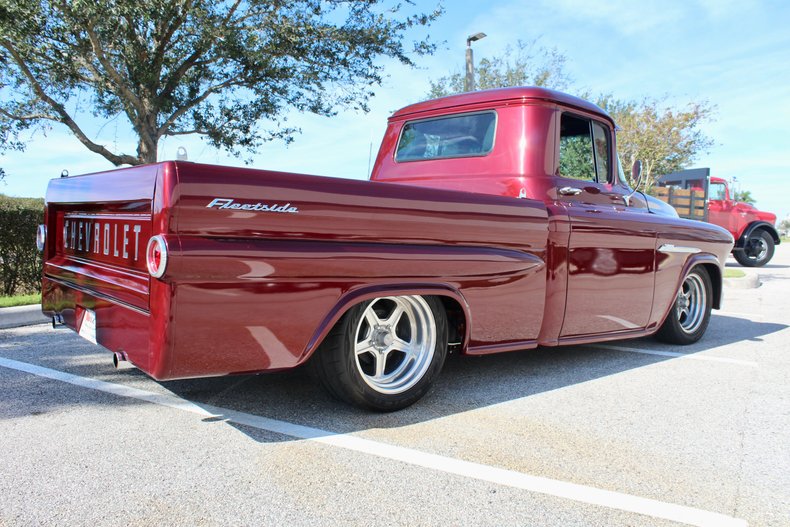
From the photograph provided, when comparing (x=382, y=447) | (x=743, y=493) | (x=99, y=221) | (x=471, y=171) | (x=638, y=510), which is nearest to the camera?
(x=638, y=510)

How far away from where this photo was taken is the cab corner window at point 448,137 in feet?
14.5

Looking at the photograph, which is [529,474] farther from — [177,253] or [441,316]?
[177,253]

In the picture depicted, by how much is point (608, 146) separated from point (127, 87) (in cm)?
902

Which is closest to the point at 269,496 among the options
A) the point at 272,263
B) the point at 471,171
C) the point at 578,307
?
the point at 272,263

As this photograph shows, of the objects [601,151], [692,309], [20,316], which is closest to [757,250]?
[692,309]

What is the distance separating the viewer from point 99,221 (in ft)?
11.0

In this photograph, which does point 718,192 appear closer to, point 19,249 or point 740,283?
point 740,283

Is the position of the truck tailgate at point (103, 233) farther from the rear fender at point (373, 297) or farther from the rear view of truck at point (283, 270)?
the rear fender at point (373, 297)

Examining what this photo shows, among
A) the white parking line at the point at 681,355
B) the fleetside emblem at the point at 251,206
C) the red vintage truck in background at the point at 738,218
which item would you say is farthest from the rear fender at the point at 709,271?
the red vintage truck in background at the point at 738,218

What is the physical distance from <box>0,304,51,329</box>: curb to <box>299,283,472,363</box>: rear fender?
432cm

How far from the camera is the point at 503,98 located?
14.2ft

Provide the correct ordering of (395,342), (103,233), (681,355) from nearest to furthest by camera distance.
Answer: (103,233) → (395,342) → (681,355)

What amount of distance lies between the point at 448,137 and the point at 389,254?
1.92 m

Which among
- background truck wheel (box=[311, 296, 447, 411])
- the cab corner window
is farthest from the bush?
background truck wheel (box=[311, 296, 447, 411])
